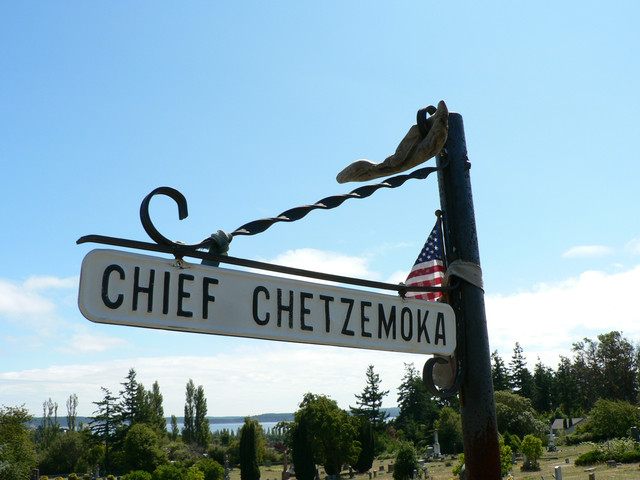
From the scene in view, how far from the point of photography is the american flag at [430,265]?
9.57 feet

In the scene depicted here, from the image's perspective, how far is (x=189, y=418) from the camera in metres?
69.2

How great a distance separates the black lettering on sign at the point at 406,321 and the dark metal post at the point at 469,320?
293 mm

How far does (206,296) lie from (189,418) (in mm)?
72098

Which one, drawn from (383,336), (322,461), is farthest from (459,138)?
(322,461)

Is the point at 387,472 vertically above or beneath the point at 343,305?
beneath

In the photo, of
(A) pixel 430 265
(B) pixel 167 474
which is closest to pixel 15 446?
(B) pixel 167 474

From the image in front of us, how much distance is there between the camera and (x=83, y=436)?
58.5 m

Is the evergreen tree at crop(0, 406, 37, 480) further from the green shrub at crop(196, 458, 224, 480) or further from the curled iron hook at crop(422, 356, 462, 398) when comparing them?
the curled iron hook at crop(422, 356, 462, 398)

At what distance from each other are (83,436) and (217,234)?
211ft

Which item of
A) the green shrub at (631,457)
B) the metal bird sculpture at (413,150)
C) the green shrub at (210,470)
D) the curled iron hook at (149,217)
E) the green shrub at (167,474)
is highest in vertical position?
the metal bird sculpture at (413,150)

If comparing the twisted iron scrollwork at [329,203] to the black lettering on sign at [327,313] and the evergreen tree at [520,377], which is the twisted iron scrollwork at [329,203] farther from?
the evergreen tree at [520,377]

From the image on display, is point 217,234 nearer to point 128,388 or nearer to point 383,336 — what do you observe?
point 383,336

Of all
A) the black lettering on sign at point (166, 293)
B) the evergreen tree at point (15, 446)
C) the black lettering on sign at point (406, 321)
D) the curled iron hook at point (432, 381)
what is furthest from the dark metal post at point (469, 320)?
the evergreen tree at point (15, 446)

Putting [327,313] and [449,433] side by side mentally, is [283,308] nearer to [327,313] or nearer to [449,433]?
[327,313]
